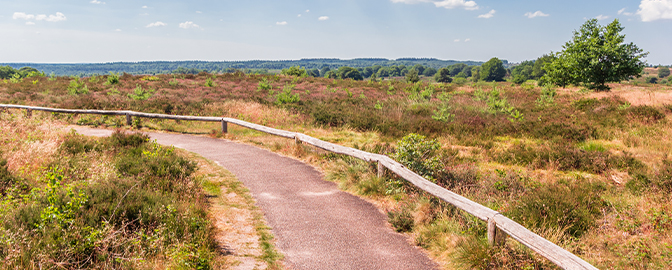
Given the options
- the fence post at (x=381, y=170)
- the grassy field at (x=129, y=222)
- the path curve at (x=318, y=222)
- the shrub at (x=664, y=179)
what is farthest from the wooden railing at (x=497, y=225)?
the shrub at (x=664, y=179)

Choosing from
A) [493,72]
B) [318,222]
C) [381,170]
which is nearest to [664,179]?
[381,170]

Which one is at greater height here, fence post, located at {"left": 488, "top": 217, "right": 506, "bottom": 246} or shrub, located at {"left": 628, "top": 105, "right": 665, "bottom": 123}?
shrub, located at {"left": 628, "top": 105, "right": 665, "bottom": 123}

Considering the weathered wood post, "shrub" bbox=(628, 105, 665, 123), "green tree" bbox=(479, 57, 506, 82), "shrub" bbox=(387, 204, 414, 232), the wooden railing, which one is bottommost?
"shrub" bbox=(387, 204, 414, 232)

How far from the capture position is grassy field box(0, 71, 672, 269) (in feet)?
16.8

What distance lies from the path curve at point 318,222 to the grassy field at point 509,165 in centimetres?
40

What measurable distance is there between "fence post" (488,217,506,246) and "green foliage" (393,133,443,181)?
284 cm

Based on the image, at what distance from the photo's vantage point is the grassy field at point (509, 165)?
5.12 m

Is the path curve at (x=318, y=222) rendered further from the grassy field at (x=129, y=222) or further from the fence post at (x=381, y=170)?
the fence post at (x=381, y=170)

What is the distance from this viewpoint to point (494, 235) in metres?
4.71

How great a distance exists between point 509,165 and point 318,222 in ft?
24.0

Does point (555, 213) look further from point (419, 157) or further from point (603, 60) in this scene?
point (603, 60)

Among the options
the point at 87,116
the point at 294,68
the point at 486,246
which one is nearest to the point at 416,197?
the point at 486,246

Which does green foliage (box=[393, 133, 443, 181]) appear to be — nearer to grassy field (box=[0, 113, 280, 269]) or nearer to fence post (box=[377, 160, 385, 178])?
fence post (box=[377, 160, 385, 178])

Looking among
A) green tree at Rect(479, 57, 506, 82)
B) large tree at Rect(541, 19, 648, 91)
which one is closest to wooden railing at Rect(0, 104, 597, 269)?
large tree at Rect(541, 19, 648, 91)
